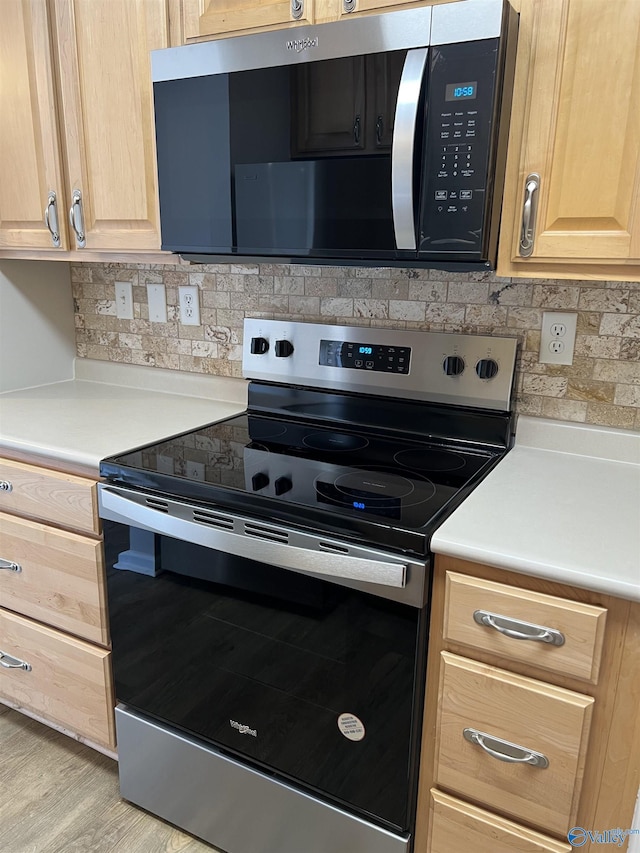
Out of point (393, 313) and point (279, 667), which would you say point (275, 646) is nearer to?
point (279, 667)

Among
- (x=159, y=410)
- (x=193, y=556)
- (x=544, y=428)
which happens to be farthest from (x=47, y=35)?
(x=544, y=428)

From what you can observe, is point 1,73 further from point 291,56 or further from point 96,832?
point 96,832

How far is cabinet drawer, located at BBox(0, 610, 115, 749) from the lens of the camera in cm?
165

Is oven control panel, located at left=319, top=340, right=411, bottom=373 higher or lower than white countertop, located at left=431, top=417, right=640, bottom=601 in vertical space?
higher

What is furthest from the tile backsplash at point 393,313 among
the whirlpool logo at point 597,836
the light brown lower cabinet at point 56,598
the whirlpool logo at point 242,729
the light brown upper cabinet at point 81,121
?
the whirlpool logo at point 242,729

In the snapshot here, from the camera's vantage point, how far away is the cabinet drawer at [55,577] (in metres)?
1.58

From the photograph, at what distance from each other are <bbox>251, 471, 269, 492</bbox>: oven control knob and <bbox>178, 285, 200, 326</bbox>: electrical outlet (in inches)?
30.7

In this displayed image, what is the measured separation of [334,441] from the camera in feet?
5.52

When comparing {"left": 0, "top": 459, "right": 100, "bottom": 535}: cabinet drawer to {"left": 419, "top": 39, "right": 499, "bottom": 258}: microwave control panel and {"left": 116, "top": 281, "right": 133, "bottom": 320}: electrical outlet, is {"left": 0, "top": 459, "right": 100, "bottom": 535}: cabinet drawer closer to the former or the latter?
{"left": 116, "top": 281, "right": 133, "bottom": 320}: electrical outlet

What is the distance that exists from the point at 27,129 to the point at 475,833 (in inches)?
77.8

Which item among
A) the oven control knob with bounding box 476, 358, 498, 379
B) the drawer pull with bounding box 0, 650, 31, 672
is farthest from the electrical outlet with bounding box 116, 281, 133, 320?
the oven control knob with bounding box 476, 358, 498, 379

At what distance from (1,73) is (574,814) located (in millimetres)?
2167

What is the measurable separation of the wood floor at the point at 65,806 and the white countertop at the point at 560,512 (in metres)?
1.09

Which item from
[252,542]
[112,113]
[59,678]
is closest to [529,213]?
[252,542]
